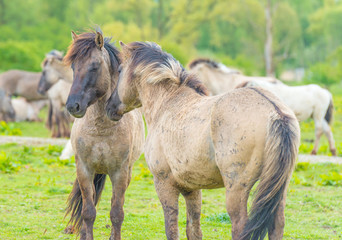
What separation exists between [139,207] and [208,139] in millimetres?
3818

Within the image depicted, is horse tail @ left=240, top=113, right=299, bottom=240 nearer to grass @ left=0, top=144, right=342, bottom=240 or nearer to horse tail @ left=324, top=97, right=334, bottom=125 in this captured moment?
grass @ left=0, top=144, right=342, bottom=240

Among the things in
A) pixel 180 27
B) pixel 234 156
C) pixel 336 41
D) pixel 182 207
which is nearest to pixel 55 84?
pixel 182 207

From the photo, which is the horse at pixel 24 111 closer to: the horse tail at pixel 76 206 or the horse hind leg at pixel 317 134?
the horse hind leg at pixel 317 134

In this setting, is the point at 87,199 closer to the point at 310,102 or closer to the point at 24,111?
the point at 310,102

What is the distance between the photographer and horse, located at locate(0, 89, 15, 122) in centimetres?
Result: 1787

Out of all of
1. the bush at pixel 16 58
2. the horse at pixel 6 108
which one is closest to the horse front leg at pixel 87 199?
the horse at pixel 6 108

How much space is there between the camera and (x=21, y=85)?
19.7 meters

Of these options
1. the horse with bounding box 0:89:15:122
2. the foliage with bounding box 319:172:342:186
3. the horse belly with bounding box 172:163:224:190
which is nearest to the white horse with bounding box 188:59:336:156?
the foliage with bounding box 319:172:342:186

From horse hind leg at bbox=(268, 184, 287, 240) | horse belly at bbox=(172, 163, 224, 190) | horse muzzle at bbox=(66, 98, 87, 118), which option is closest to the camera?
horse hind leg at bbox=(268, 184, 287, 240)

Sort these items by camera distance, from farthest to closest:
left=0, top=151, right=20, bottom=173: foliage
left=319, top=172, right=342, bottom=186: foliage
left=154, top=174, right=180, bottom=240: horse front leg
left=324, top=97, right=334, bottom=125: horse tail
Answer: left=324, top=97, right=334, bottom=125: horse tail, left=0, top=151, right=20, bottom=173: foliage, left=319, top=172, right=342, bottom=186: foliage, left=154, top=174, right=180, bottom=240: horse front leg

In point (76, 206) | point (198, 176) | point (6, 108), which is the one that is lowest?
point (6, 108)

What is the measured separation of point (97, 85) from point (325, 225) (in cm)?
332

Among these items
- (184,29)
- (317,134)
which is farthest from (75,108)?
(184,29)

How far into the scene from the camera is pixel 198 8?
131 feet
